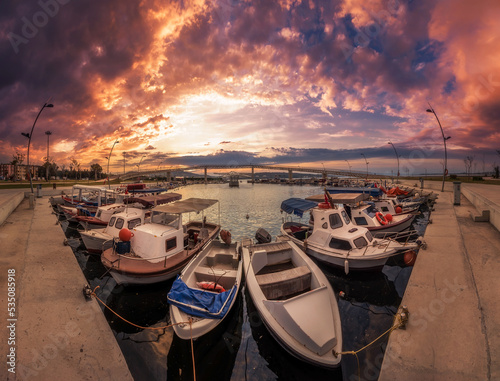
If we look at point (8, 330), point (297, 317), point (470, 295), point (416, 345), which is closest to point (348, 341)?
point (416, 345)

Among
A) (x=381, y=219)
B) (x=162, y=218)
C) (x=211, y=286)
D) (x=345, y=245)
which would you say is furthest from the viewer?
(x=381, y=219)

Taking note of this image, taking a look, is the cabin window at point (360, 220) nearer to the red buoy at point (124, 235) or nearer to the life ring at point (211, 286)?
the life ring at point (211, 286)

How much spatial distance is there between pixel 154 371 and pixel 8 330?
3930 millimetres

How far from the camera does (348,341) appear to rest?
7848mm

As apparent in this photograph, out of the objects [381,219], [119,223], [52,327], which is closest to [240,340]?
[52,327]

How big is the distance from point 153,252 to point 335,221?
985cm

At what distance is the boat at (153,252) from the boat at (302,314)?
391 cm

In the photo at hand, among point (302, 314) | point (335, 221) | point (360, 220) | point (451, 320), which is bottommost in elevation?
point (451, 320)

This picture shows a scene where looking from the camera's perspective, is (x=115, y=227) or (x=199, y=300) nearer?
(x=199, y=300)

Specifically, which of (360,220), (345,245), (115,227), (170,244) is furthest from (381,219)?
(115,227)

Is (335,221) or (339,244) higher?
(335,221)

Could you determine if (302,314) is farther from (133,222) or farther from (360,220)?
(360,220)

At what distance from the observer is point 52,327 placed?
21.2 feet

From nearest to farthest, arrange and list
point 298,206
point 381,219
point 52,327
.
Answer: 1. point 52,327
2. point 298,206
3. point 381,219
